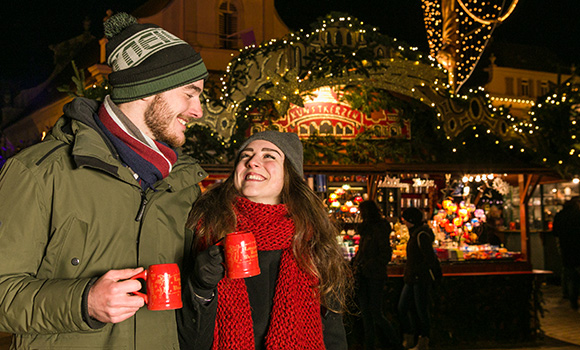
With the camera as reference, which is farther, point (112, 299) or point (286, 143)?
point (286, 143)

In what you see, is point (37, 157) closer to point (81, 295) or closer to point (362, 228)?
point (81, 295)

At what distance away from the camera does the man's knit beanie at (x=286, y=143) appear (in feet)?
10.1

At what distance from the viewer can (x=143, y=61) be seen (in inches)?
83.2

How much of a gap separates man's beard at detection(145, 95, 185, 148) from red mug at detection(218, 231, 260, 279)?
0.47 m

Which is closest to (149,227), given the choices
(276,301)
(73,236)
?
(73,236)

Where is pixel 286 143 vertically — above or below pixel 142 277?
above

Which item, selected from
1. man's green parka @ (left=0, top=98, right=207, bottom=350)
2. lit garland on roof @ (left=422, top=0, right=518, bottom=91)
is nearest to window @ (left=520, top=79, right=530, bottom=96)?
lit garland on roof @ (left=422, top=0, right=518, bottom=91)

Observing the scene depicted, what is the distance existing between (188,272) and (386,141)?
6.01m

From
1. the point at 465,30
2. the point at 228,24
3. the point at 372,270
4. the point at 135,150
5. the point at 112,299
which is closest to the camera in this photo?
the point at 112,299

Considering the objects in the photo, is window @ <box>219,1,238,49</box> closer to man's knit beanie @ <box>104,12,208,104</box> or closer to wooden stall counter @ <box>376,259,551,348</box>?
wooden stall counter @ <box>376,259,551,348</box>

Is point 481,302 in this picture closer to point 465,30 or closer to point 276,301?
point 276,301

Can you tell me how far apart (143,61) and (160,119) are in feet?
0.75

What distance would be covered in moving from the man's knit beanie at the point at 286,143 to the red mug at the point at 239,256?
0.95 metres

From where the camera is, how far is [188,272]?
246 cm
